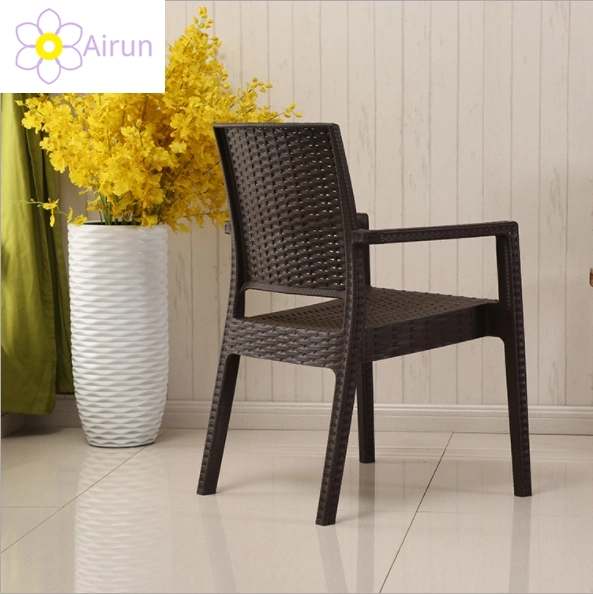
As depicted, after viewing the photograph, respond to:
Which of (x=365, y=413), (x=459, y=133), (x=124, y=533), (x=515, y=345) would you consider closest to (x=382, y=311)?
(x=515, y=345)

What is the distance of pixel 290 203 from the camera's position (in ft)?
7.74

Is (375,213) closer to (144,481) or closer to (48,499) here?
(144,481)

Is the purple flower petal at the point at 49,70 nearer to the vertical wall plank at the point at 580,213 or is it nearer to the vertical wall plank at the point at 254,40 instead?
the vertical wall plank at the point at 254,40

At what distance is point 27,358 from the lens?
3.16m

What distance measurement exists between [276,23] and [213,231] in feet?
2.14

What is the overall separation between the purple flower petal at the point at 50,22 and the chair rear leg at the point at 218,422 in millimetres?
1110

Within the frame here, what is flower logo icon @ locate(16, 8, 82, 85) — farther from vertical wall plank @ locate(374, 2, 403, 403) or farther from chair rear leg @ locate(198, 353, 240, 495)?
Result: chair rear leg @ locate(198, 353, 240, 495)

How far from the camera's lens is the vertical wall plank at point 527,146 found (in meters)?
3.05

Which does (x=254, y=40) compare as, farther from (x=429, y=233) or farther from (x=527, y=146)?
(x=429, y=233)

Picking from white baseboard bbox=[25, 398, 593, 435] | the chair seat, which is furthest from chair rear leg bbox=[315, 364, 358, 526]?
white baseboard bbox=[25, 398, 593, 435]

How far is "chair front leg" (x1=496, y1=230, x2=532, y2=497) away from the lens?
2496 mm

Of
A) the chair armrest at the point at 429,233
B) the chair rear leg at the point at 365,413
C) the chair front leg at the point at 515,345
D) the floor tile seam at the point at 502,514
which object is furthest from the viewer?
the chair rear leg at the point at 365,413

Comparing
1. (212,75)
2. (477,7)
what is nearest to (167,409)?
(212,75)

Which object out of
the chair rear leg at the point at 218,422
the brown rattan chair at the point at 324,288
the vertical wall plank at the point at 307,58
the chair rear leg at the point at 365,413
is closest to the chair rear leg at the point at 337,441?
the brown rattan chair at the point at 324,288
